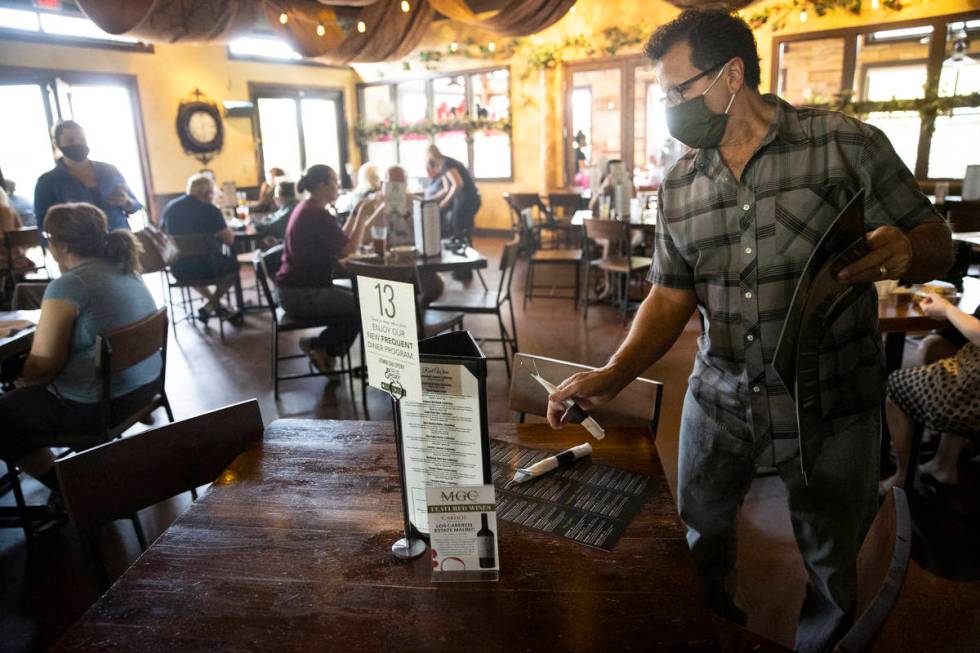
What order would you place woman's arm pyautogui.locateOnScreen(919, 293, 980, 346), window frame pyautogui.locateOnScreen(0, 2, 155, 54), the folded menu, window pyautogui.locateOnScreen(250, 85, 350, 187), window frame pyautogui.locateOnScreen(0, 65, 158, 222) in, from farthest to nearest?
window pyautogui.locateOnScreen(250, 85, 350, 187)
window frame pyautogui.locateOnScreen(0, 65, 158, 222)
window frame pyautogui.locateOnScreen(0, 2, 155, 54)
the folded menu
woman's arm pyautogui.locateOnScreen(919, 293, 980, 346)

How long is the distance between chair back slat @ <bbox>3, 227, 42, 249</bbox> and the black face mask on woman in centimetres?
602

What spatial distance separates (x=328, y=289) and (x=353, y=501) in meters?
2.94

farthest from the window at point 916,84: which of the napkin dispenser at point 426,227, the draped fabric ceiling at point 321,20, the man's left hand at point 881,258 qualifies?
the man's left hand at point 881,258

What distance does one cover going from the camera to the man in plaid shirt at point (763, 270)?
129 cm

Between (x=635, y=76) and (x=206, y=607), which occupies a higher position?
(x=635, y=76)

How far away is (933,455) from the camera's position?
9.82 feet

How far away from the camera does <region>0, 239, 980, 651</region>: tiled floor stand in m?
2.00

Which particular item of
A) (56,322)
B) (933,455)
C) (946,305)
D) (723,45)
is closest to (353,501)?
(723,45)

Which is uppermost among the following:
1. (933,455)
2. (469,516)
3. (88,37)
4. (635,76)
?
(88,37)

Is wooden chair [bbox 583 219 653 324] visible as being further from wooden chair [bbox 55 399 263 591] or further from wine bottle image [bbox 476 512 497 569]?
wine bottle image [bbox 476 512 497 569]

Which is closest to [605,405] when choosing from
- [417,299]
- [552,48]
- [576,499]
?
[576,499]

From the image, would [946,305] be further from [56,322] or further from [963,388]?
[56,322]

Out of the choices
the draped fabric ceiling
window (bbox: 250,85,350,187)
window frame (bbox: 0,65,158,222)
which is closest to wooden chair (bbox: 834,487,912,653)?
the draped fabric ceiling

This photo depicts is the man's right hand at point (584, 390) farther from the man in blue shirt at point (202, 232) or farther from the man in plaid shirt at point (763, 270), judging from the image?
the man in blue shirt at point (202, 232)
